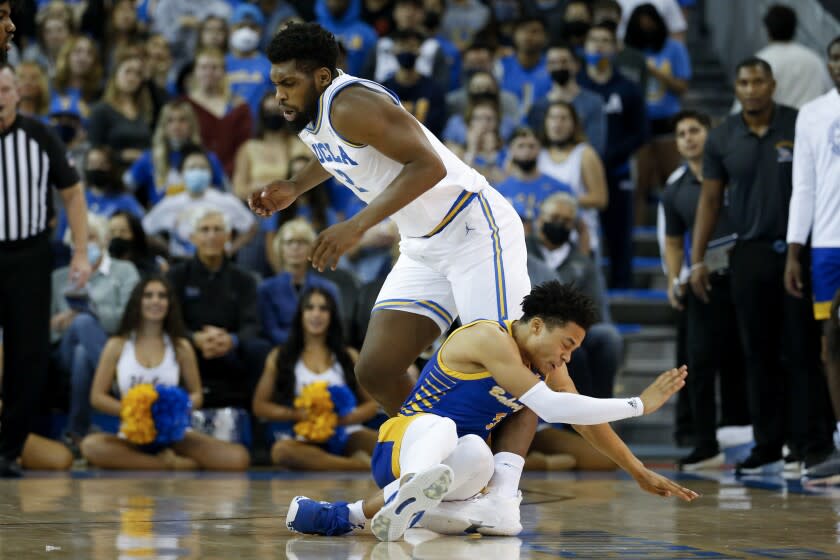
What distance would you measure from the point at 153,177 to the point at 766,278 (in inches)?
199

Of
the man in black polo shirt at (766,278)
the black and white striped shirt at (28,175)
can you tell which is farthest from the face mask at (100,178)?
the man in black polo shirt at (766,278)

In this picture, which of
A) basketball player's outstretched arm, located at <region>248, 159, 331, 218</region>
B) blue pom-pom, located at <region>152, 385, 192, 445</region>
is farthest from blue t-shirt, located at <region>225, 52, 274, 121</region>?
basketball player's outstretched arm, located at <region>248, 159, 331, 218</region>

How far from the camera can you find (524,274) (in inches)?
195

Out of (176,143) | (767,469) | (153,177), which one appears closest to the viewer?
(767,469)

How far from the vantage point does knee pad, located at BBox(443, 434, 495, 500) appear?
4.44 metres

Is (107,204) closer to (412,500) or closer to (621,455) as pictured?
(621,455)

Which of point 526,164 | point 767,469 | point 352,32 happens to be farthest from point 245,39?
point 767,469

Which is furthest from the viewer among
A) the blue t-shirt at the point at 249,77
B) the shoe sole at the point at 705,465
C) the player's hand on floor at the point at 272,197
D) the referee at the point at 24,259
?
the blue t-shirt at the point at 249,77

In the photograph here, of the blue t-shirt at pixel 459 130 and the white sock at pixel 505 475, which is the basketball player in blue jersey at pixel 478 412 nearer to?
the white sock at pixel 505 475

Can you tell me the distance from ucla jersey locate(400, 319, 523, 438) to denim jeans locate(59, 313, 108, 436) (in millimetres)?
4228

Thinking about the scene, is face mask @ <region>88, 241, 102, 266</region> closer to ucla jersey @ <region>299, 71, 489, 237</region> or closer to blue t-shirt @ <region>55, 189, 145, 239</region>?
blue t-shirt @ <region>55, 189, 145, 239</region>

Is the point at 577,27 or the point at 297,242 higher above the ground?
the point at 577,27

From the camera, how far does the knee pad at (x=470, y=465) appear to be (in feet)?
14.6

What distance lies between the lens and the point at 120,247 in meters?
9.16
